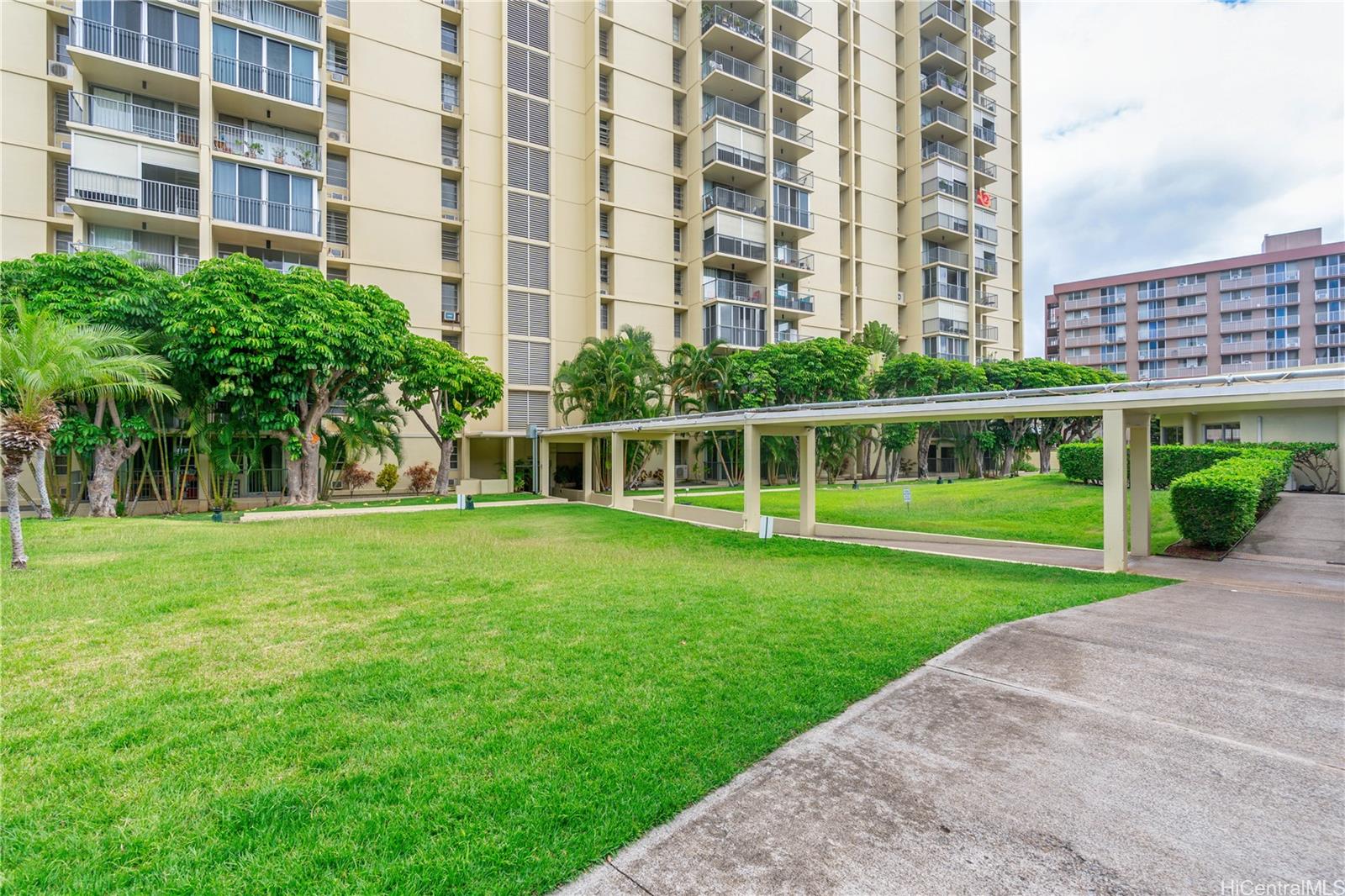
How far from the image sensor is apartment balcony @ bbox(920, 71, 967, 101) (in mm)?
41656

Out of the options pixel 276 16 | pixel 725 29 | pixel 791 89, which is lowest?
pixel 276 16

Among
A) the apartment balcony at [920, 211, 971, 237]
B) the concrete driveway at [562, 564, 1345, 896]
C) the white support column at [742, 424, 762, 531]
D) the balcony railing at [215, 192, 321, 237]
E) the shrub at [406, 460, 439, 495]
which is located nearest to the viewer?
the concrete driveway at [562, 564, 1345, 896]

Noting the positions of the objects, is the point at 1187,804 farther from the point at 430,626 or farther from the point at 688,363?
the point at 688,363

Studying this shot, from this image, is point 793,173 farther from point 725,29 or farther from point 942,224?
point 942,224

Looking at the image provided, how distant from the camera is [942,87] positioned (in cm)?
4153

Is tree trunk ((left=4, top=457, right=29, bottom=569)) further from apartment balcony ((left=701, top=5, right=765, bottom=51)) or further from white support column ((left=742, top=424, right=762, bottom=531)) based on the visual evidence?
apartment balcony ((left=701, top=5, right=765, bottom=51))

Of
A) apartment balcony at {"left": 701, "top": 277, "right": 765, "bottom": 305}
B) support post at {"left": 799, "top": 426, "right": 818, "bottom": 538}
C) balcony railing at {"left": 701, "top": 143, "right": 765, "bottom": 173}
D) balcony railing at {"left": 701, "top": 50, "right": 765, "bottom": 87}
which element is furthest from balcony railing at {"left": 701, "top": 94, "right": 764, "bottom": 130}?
support post at {"left": 799, "top": 426, "right": 818, "bottom": 538}

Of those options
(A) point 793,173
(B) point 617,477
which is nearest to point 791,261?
(A) point 793,173

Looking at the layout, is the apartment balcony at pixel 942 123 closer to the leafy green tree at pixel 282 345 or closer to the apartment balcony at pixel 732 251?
the apartment balcony at pixel 732 251

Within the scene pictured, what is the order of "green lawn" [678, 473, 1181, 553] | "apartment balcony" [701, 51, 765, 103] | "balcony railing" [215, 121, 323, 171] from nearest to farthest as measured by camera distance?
"green lawn" [678, 473, 1181, 553], "balcony railing" [215, 121, 323, 171], "apartment balcony" [701, 51, 765, 103]

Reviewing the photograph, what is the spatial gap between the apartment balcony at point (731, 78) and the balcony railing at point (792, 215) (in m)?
6.60

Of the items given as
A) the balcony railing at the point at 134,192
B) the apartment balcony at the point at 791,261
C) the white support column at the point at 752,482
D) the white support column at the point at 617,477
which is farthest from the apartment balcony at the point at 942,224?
the balcony railing at the point at 134,192

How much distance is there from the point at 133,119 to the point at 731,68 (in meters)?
28.3

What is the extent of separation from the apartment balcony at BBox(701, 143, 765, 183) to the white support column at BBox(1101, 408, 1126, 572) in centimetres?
2819
